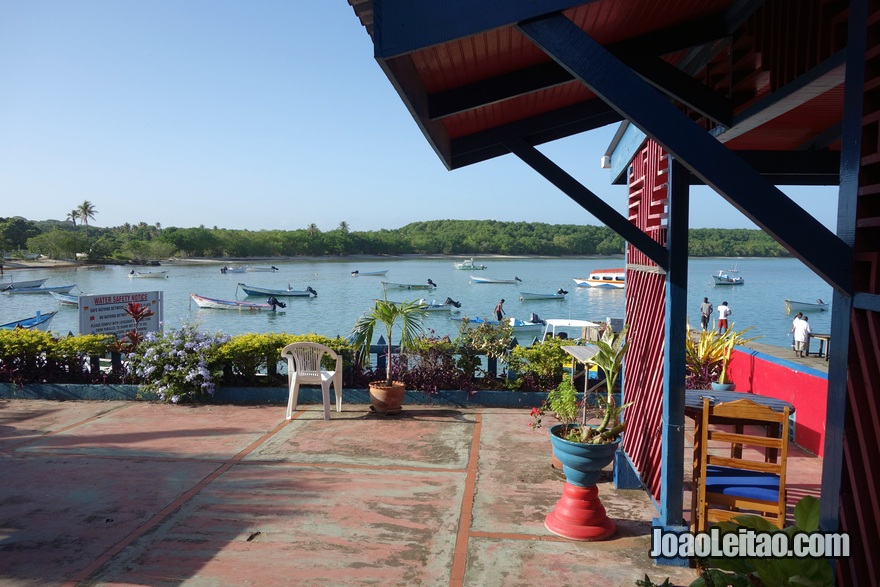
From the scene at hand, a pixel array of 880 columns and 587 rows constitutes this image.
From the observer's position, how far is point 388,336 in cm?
820

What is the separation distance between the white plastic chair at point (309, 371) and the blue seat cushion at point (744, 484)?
4690 mm

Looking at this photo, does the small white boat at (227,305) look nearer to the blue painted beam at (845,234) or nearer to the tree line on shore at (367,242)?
the blue painted beam at (845,234)

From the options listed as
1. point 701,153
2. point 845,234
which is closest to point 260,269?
point 701,153

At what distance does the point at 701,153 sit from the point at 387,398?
236 inches

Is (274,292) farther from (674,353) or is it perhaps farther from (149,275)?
(674,353)

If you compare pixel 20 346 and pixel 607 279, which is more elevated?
pixel 20 346

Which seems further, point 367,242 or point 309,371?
point 367,242

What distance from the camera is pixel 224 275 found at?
98250mm

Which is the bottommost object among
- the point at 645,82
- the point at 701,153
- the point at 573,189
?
the point at 701,153

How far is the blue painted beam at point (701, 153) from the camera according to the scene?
7.14 feet

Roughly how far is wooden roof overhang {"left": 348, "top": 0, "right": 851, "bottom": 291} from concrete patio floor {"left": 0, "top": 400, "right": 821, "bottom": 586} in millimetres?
2221

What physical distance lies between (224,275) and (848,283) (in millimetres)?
101954

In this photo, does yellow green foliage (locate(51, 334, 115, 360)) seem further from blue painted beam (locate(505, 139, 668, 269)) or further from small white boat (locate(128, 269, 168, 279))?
small white boat (locate(128, 269, 168, 279))

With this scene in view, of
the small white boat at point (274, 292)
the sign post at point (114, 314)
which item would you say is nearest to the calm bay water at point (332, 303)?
the small white boat at point (274, 292)
